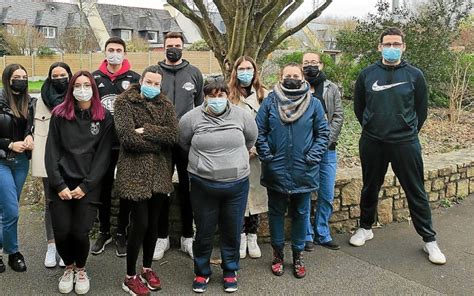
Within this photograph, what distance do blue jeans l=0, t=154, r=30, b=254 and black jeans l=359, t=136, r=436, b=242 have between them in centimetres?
340

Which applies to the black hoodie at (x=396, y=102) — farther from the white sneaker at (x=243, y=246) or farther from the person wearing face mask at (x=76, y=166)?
the person wearing face mask at (x=76, y=166)

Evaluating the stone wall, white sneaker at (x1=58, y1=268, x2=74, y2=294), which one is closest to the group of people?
white sneaker at (x1=58, y1=268, x2=74, y2=294)

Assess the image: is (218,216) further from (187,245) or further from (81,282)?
(81,282)

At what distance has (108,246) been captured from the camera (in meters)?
5.08

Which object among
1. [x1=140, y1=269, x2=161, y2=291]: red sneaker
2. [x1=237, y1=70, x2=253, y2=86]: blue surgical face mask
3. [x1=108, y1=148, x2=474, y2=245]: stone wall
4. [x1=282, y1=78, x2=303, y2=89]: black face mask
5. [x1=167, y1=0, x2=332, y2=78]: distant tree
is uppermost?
[x1=167, y1=0, x2=332, y2=78]: distant tree

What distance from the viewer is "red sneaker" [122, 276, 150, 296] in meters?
3.98

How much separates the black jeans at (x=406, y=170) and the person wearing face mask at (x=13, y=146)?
10.9 feet

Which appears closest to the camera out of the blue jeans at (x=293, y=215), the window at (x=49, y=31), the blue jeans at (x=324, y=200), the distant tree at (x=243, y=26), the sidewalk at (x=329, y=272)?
the sidewalk at (x=329, y=272)

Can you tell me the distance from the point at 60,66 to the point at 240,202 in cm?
206

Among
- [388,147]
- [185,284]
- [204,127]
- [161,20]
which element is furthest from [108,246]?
[161,20]

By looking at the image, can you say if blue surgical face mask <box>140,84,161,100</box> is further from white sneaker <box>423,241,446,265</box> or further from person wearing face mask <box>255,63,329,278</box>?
white sneaker <box>423,241,446,265</box>

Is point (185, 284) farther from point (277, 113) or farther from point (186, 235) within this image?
point (277, 113)

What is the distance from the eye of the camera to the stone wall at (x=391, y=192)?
557 centimetres

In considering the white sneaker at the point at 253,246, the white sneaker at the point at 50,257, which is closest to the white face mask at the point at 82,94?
the white sneaker at the point at 50,257
